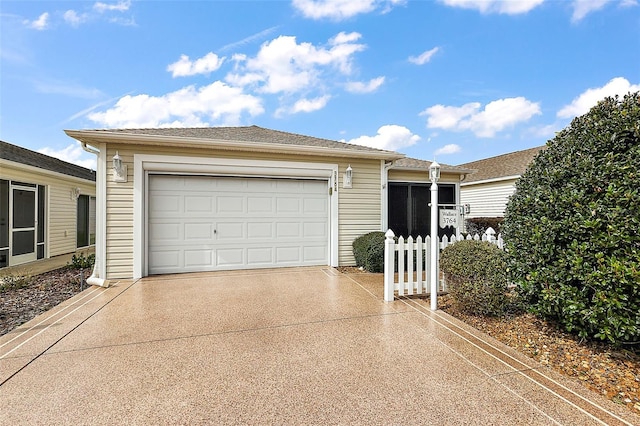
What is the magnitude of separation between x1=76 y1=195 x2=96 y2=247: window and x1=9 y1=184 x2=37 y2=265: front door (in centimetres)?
220

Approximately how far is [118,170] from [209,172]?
1.74m

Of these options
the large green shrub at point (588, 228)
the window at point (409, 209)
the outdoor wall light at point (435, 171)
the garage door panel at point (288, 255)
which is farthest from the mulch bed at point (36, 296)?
the window at point (409, 209)

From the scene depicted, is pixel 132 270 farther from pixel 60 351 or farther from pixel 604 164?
pixel 604 164

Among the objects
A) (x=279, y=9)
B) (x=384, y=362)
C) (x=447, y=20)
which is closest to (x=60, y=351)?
(x=384, y=362)

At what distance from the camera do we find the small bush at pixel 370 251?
683 cm

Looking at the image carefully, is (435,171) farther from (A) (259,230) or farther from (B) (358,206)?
(A) (259,230)

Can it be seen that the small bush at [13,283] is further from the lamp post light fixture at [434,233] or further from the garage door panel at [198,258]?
the lamp post light fixture at [434,233]

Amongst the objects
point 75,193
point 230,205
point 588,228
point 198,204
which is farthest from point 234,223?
point 75,193

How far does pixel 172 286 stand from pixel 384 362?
446 cm

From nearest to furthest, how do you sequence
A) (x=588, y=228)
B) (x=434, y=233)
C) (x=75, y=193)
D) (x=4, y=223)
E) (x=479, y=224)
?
(x=588, y=228) < (x=434, y=233) < (x=4, y=223) < (x=75, y=193) < (x=479, y=224)

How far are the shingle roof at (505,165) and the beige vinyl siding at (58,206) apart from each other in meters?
17.1

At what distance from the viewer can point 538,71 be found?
9461 millimetres

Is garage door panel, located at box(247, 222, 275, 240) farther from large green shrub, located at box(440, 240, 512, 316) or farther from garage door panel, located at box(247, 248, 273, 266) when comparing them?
large green shrub, located at box(440, 240, 512, 316)

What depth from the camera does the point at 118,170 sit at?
6035mm
